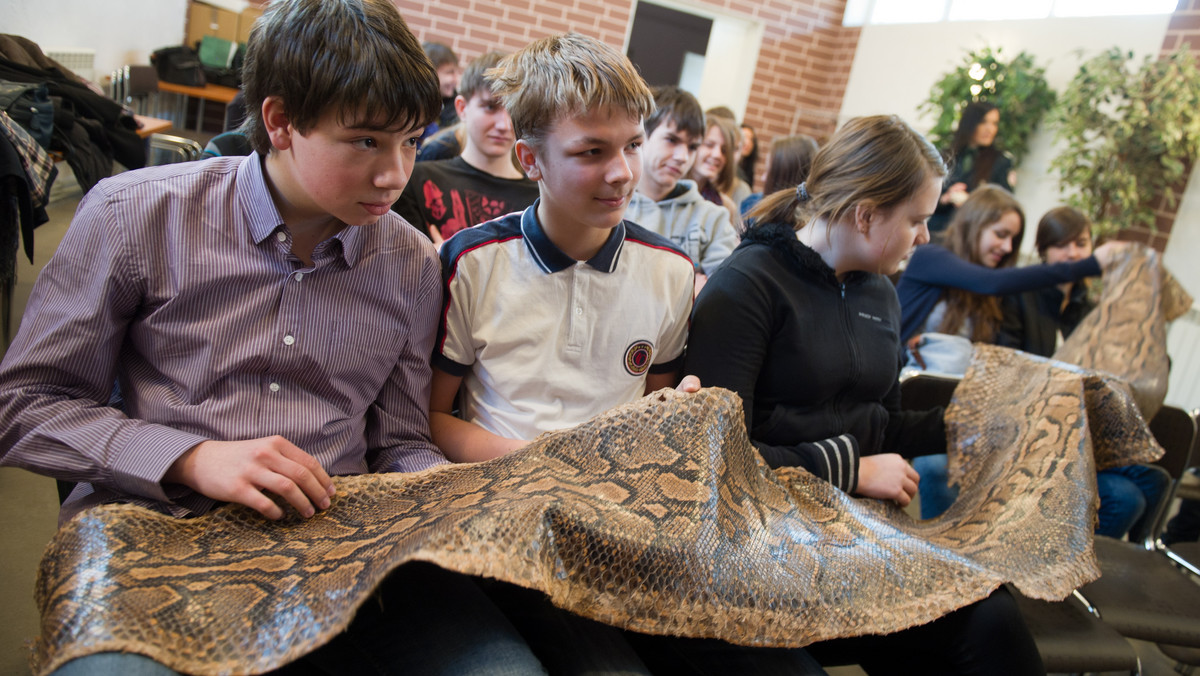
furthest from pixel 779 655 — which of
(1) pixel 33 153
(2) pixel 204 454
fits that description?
(1) pixel 33 153

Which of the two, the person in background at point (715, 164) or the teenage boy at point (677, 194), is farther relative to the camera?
the person in background at point (715, 164)

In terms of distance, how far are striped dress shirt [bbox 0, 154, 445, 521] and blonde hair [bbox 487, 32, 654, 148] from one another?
1.20 feet

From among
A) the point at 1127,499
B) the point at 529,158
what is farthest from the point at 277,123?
the point at 1127,499

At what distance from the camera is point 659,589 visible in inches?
44.4

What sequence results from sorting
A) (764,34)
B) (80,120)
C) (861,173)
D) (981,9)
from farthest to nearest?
(764,34) → (981,9) → (80,120) → (861,173)

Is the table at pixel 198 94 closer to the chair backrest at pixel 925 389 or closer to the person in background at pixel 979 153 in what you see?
the person in background at pixel 979 153

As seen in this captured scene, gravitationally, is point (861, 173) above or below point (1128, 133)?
below

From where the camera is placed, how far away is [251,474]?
1099mm

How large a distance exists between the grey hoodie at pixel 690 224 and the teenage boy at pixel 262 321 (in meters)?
1.83

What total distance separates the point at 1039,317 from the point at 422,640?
3206mm

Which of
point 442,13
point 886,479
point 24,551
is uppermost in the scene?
point 442,13

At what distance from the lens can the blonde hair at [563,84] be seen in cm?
146

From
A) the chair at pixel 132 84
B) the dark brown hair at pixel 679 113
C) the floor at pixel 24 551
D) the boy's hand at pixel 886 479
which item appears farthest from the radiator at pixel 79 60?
the boy's hand at pixel 886 479

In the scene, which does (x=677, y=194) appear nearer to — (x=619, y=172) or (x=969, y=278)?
(x=969, y=278)
